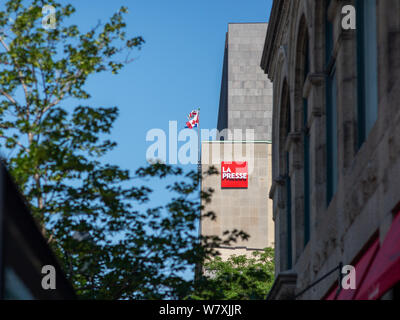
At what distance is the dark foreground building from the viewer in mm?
5020

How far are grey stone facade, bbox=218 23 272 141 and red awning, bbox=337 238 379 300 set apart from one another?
121868 millimetres

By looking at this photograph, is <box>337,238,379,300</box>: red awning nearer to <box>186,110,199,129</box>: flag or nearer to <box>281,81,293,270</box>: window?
<box>281,81,293,270</box>: window

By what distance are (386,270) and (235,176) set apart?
107643 mm

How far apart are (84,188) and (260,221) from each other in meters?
93.7

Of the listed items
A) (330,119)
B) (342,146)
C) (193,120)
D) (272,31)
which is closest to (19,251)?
(342,146)

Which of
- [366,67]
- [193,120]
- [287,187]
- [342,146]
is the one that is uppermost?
[193,120]

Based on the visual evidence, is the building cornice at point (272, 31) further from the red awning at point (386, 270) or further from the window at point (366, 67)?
the red awning at point (386, 270)

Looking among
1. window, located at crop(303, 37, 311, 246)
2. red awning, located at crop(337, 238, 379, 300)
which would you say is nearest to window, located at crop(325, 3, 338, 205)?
window, located at crop(303, 37, 311, 246)

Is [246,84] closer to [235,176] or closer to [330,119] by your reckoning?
[235,176]

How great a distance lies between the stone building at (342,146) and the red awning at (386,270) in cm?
2

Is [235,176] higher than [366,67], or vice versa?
[235,176]

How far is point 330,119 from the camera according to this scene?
747 inches

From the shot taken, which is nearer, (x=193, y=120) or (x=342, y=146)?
(x=342, y=146)
